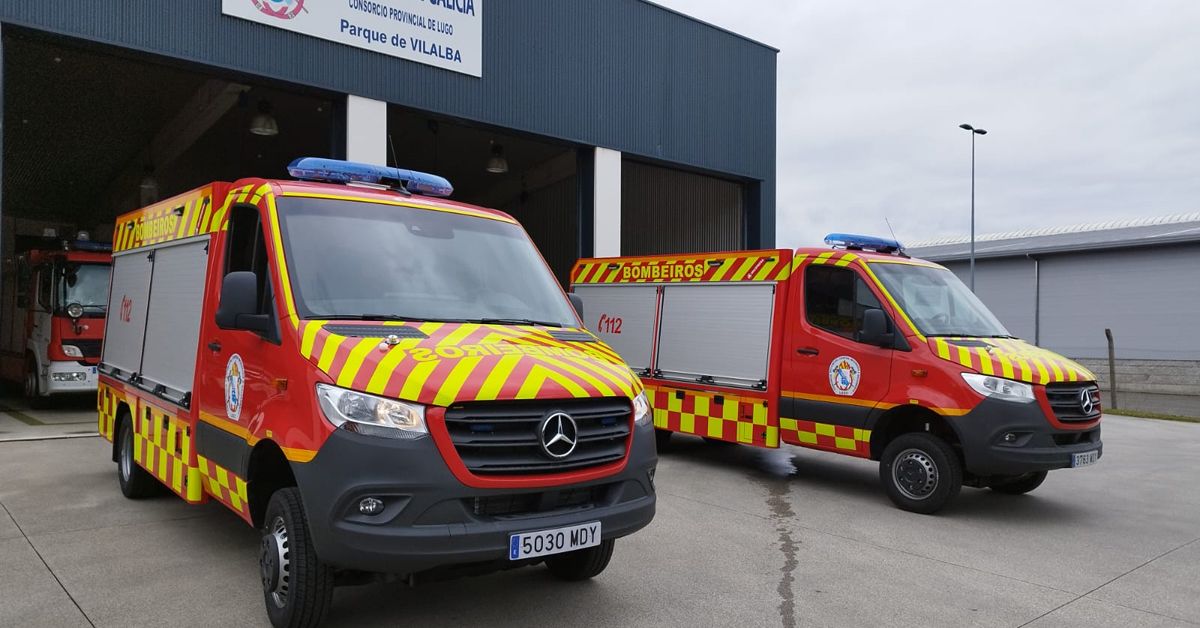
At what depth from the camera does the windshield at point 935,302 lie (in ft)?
23.8

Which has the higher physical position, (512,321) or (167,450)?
(512,321)

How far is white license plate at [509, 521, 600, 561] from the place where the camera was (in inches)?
139

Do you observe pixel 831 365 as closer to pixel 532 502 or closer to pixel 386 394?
pixel 532 502

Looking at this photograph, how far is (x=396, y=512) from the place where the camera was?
134 inches

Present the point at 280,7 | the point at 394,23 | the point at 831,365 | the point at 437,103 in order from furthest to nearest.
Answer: the point at 437,103 < the point at 394,23 < the point at 280,7 < the point at 831,365

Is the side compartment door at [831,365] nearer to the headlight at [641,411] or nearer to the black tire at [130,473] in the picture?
the headlight at [641,411]

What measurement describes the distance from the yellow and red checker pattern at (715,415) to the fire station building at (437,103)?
399cm

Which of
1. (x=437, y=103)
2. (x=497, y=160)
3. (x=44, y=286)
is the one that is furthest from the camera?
(x=497, y=160)

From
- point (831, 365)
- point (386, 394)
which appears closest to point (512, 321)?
point (386, 394)

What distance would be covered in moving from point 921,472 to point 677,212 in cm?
1387

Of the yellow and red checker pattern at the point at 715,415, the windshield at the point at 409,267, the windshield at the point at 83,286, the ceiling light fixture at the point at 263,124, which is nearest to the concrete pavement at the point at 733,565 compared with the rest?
the yellow and red checker pattern at the point at 715,415

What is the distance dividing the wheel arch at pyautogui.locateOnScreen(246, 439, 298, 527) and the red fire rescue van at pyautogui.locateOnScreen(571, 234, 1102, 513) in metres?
4.95

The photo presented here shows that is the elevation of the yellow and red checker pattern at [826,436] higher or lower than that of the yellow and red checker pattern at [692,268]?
lower

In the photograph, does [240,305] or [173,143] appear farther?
[173,143]
